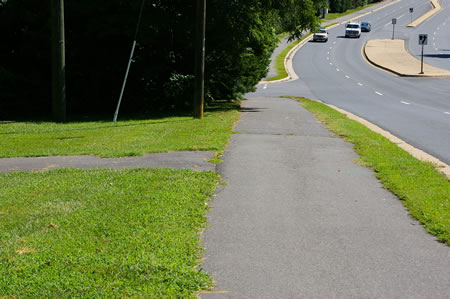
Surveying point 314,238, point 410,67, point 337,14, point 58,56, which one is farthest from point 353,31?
point 314,238

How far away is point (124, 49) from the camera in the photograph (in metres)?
21.4

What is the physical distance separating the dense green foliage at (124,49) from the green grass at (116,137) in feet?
12.0

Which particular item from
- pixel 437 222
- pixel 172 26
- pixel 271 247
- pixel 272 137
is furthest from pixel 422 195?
pixel 172 26

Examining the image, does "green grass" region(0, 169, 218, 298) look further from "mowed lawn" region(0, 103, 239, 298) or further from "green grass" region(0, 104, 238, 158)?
"green grass" region(0, 104, 238, 158)

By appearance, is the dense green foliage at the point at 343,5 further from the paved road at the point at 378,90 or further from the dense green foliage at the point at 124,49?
the dense green foliage at the point at 124,49

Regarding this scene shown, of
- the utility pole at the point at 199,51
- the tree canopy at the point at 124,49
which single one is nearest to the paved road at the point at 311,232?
the utility pole at the point at 199,51

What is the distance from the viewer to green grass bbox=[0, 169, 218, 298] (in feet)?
14.8

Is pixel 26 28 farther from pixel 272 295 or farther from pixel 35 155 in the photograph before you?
pixel 272 295

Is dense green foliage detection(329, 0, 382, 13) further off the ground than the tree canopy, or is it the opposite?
dense green foliage detection(329, 0, 382, 13)

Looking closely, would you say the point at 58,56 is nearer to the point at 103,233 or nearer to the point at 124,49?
the point at 124,49

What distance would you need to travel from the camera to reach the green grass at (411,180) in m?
6.60

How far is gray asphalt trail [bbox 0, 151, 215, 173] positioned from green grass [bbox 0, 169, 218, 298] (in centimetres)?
66

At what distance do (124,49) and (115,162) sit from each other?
12.3 meters

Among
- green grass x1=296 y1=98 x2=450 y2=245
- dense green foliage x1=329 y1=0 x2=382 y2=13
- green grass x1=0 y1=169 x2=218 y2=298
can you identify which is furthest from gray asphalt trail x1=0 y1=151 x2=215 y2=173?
dense green foliage x1=329 y1=0 x2=382 y2=13
